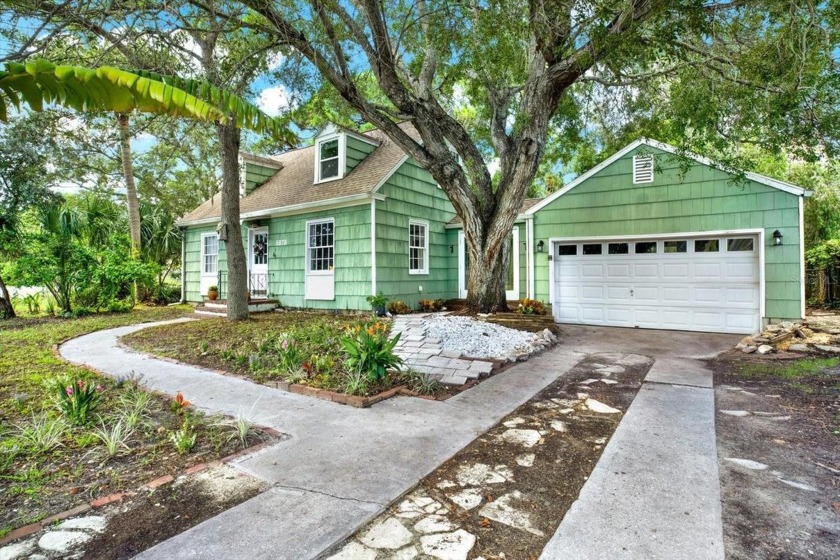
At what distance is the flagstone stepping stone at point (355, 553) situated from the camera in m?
1.97

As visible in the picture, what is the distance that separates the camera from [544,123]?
8359 mm

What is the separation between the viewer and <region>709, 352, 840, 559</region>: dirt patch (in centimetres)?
217

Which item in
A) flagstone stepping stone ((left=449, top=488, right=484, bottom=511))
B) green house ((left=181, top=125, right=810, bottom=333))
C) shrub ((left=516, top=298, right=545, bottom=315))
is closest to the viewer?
flagstone stepping stone ((left=449, top=488, right=484, bottom=511))

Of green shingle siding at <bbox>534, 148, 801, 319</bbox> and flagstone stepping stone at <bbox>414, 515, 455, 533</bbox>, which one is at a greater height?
green shingle siding at <bbox>534, 148, 801, 319</bbox>

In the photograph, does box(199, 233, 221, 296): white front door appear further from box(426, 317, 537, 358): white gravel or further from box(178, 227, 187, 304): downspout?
box(426, 317, 537, 358): white gravel

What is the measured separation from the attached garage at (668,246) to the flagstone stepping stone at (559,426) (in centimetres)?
700

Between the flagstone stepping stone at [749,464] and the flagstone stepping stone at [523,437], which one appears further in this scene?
the flagstone stepping stone at [523,437]

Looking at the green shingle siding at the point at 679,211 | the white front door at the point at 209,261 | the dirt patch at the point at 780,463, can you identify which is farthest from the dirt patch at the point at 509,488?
the white front door at the point at 209,261

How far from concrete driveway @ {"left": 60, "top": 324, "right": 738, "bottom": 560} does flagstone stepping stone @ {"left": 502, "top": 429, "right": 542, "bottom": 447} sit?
0.24m

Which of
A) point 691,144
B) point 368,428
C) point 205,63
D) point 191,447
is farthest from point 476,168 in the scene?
point 191,447

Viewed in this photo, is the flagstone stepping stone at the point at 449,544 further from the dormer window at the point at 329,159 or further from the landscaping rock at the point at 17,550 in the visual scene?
the dormer window at the point at 329,159

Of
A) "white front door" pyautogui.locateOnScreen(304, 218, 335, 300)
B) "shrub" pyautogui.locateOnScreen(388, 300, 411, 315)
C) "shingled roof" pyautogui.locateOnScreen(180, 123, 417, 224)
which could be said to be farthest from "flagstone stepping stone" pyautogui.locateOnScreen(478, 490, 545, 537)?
"white front door" pyautogui.locateOnScreen(304, 218, 335, 300)

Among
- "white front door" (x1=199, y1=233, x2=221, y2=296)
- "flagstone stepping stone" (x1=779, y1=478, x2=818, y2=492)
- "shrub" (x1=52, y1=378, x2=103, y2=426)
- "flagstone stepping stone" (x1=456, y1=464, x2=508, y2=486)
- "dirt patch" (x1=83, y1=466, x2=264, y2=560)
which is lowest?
"flagstone stepping stone" (x1=779, y1=478, x2=818, y2=492)

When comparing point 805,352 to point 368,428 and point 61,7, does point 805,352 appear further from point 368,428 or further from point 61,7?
point 61,7
